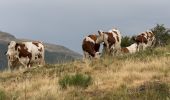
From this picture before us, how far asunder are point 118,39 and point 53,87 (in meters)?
18.3

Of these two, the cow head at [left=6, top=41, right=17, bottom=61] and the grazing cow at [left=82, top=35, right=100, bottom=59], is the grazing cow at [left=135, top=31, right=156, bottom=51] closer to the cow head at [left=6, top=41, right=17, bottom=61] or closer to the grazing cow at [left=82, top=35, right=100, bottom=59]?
the grazing cow at [left=82, top=35, right=100, bottom=59]

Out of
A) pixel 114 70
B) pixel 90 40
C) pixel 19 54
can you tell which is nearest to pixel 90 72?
pixel 114 70

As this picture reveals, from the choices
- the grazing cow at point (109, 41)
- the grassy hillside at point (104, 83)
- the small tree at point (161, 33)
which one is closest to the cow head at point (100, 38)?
the grazing cow at point (109, 41)

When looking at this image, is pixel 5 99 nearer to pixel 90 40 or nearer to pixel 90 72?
pixel 90 72

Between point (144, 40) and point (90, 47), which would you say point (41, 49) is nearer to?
point (90, 47)

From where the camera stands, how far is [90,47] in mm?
30828

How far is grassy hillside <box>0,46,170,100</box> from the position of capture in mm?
12266

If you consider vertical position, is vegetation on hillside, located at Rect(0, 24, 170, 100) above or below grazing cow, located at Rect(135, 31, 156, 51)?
below

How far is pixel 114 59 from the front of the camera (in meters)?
20.4

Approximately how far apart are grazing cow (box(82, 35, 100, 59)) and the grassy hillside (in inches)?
426

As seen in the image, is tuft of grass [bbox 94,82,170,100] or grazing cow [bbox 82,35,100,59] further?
grazing cow [bbox 82,35,100,59]

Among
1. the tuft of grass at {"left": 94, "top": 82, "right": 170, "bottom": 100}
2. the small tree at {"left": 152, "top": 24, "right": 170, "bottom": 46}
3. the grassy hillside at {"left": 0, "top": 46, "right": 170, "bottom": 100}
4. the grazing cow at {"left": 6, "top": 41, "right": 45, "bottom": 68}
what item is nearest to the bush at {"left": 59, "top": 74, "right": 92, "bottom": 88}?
the grassy hillside at {"left": 0, "top": 46, "right": 170, "bottom": 100}

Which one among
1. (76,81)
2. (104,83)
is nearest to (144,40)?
(104,83)

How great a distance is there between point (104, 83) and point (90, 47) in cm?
1630
